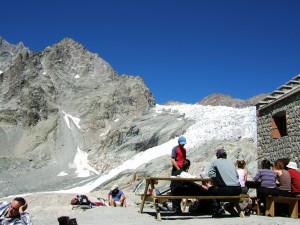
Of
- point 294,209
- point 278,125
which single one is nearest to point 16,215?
point 294,209

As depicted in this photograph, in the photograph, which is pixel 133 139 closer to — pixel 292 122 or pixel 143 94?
pixel 143 94

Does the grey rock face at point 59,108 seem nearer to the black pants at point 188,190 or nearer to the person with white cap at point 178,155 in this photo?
the person with white cap at point 178,155

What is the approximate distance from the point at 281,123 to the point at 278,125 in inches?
6.8

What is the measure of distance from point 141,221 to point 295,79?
13.7 m

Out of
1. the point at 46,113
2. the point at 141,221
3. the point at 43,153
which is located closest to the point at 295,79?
the point at 141,221

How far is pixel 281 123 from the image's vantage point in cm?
1939

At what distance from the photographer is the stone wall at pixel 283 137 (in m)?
17.6

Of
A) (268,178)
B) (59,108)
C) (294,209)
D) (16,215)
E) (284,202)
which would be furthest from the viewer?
(59,108)

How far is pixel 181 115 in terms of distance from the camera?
53031mm

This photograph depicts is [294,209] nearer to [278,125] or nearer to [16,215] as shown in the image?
[16,215]

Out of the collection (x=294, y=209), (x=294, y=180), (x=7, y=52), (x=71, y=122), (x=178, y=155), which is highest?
(x=7, y=52)

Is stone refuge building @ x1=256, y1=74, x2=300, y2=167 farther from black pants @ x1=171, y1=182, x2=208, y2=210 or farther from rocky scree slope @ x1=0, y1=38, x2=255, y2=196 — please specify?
rocky scree slope @ x1=0, y1=38, x2=255, y2=196

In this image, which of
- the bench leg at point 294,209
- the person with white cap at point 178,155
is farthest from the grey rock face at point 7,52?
the bench leg at point 294,209

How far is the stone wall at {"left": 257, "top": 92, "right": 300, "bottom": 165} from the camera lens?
1757 cm
